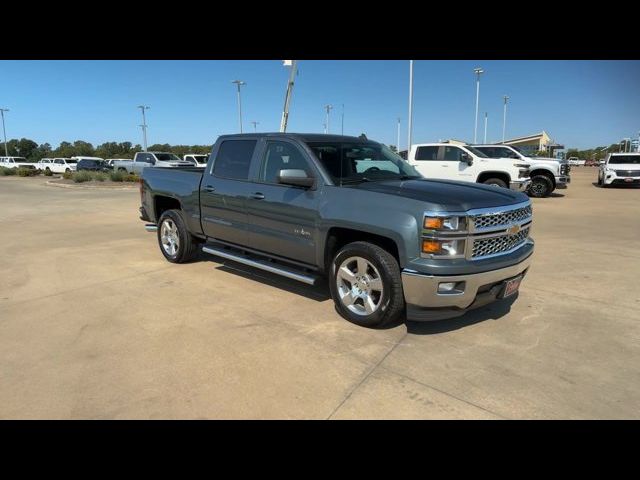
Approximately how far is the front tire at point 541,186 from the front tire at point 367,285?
15237 millimetres

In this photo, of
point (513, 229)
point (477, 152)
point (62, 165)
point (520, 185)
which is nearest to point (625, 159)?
point (520, 185)

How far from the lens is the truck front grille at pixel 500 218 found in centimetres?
378

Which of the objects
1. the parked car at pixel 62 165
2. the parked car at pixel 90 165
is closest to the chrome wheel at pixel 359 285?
the parked car at pixel 90 165

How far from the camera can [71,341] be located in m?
3.91

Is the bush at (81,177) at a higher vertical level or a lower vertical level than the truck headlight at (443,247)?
higher

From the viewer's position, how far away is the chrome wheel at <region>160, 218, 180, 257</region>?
21.5 ft

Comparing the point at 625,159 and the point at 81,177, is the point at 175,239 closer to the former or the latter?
the point at 81,177

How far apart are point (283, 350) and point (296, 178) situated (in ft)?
5.58

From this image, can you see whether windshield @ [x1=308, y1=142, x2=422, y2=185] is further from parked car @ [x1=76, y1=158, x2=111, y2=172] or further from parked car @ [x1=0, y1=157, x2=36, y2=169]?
parked car @ [x1=0, y1=157, x2=36, y2=169]

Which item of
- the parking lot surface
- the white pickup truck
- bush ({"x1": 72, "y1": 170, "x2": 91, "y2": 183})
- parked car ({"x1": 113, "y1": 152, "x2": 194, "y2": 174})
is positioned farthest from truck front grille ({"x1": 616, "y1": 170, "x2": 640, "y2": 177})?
bush ({"x1": 72, "y1": 170, "x2": 91, "y2": 183})

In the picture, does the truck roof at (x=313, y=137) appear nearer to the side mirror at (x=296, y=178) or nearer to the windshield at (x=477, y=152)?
the side mirror at (x=296, y=178)

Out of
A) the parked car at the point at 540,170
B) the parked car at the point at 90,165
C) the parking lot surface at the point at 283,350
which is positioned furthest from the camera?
the parked car at the point at 90,165

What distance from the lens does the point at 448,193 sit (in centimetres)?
406
